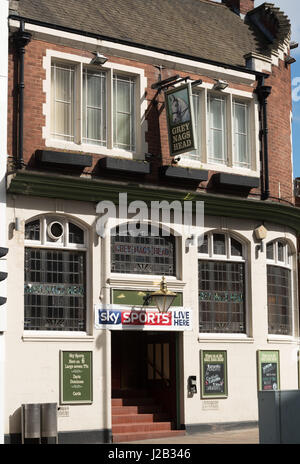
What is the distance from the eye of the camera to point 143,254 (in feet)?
69.2

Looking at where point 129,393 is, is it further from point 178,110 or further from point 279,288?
point 178,110

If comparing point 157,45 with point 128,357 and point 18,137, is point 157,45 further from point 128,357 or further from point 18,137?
point 128,357

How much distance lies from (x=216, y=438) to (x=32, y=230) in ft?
20.4

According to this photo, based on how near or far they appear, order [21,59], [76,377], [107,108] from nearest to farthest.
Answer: [76,377] → [21,59] → [107,108]

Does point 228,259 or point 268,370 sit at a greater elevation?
point 228,259

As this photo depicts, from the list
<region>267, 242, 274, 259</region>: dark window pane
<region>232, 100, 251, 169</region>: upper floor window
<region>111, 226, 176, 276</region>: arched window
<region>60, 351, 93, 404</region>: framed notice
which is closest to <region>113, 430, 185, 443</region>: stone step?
<region>60, 351, 93, 404</region>: framed notice

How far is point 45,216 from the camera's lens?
19.8 metres

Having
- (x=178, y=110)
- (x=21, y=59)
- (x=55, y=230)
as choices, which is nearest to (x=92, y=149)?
(x=55, y=230)

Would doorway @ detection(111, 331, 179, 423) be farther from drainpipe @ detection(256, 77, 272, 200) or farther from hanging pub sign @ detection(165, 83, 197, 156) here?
drainpipe @ detection(256, 77, 272, 200)

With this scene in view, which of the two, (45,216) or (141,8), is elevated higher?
(141,8)

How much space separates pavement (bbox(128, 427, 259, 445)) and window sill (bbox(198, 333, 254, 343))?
7.25ft

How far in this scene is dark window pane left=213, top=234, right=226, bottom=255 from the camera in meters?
22.4
